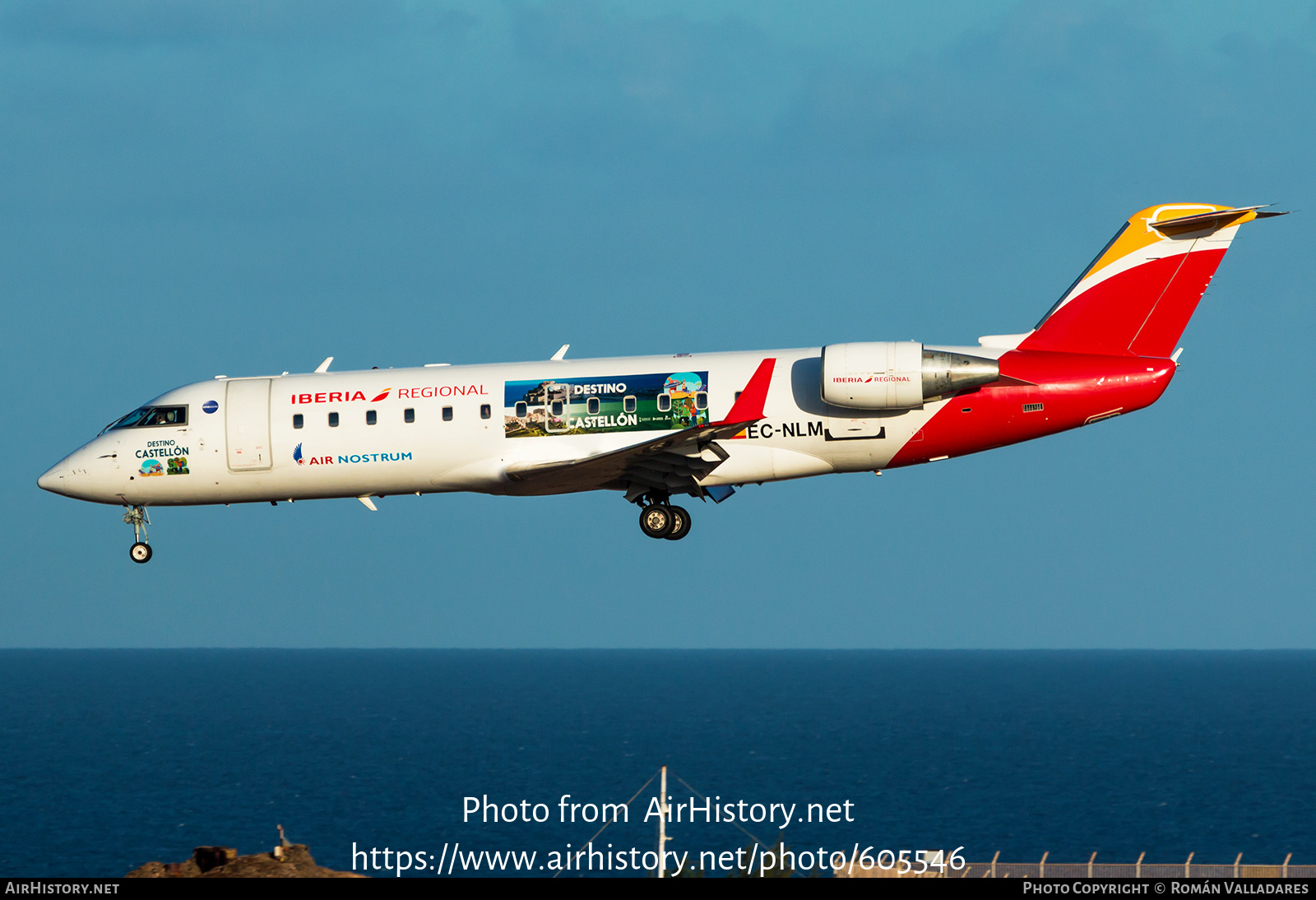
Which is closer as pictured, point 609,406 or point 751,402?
point 751,402

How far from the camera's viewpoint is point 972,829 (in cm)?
9450

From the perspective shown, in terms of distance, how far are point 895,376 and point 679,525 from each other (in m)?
6.23

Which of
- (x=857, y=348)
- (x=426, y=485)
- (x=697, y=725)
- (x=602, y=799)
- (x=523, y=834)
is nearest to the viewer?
(x=857, y=348)

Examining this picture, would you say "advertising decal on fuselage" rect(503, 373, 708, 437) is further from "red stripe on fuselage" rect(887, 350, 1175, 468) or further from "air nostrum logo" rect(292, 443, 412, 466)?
"red stripe on fuselage" rect(887, 350, 1175, 468)

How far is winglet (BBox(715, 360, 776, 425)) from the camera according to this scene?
2964 centimetres

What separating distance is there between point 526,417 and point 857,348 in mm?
7501

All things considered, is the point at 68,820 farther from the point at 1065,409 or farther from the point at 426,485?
the point at 1065,409

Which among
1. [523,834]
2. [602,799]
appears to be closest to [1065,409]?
[523,834]

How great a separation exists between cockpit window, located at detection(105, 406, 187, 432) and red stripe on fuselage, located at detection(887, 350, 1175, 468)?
1717 centimetres

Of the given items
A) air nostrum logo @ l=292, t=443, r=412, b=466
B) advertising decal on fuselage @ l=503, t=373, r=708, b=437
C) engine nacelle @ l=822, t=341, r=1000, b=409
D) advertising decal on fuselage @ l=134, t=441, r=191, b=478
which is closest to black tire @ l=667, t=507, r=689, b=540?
advertising decal on fuselage @ l=503, t=373, r=708, b=437

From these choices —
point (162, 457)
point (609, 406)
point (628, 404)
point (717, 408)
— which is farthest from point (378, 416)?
point (717, 408)

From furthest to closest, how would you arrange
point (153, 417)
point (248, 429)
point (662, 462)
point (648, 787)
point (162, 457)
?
point (648, 787) < point (153, 417) < point (162, 457) < point (248, 429) < point (662, 462)

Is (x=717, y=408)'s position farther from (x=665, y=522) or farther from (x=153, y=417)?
(x=153, y=417)

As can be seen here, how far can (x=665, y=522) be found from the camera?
103ft
